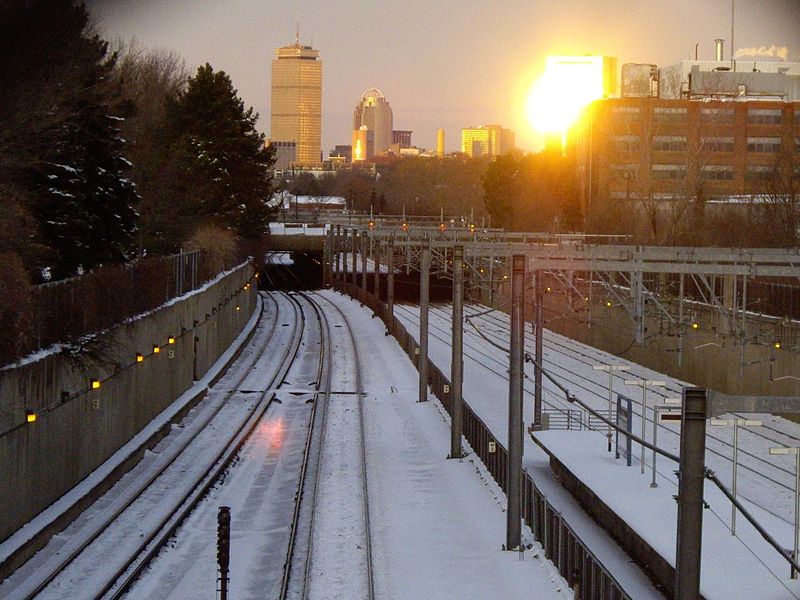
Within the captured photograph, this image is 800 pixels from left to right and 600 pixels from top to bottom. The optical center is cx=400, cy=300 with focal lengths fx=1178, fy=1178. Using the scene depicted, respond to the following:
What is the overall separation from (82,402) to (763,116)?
69782mm

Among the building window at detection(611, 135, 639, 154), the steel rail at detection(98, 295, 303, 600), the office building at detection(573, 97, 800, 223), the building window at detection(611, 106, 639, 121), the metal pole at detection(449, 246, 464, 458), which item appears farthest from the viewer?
the building window at detection(611, 106, 639, 121)

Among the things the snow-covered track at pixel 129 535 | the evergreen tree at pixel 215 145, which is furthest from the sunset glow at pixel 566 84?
the snow-covered track at pixel 129 535

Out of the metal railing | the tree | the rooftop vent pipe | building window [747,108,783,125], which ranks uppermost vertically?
the rooftop vent pipe

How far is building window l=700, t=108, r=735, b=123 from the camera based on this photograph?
8156 cm

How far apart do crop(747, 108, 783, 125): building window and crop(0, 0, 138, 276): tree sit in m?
59.0

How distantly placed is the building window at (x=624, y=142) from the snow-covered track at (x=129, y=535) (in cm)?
5809

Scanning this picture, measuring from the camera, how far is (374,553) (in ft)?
56.6

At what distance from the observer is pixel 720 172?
8031cm

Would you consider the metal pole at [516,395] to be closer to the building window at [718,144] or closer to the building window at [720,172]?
the building window at [720,172]

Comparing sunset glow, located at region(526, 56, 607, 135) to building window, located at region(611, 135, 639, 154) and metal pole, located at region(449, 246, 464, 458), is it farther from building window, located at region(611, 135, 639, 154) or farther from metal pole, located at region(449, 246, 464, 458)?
metal pole, located at region(449, 246, 464, 458)

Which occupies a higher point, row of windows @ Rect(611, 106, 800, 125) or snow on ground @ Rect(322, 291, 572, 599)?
row of windows @ Rect(611, 106, 800, 125)

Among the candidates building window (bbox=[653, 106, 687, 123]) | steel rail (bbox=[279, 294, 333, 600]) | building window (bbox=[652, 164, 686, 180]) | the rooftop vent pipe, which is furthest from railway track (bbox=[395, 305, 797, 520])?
the rooftop vent pipe

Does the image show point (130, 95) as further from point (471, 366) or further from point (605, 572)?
point (605, 572)

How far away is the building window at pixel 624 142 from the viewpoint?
8250 cm
